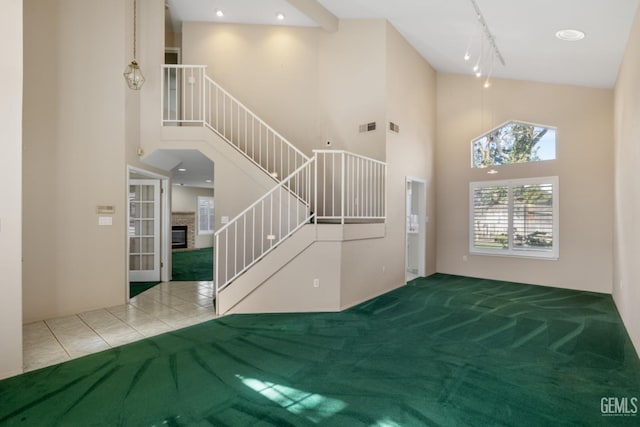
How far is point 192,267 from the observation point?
8000 mm

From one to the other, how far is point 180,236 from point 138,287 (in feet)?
20.7

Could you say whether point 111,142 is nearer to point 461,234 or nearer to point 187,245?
point 461,234

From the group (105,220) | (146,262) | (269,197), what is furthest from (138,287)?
(269,197)

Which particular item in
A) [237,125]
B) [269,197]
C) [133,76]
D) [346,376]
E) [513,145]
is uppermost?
[133,76]

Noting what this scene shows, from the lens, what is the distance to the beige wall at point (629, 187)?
3.29 meters

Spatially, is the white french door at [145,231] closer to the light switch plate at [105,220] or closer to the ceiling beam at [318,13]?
the light switch plate at [105,220]

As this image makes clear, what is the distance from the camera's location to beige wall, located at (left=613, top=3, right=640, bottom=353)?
10.8 feet

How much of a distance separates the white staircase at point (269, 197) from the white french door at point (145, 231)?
1.61m

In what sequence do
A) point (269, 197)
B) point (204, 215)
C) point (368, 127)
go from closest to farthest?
point (269, 197) → point (368, 127) → point (204, 215)

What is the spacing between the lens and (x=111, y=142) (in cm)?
463

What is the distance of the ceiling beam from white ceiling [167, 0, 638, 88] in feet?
0.32

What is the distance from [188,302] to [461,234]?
580 centimetres

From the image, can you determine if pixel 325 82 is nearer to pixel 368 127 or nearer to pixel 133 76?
pixel 368 127

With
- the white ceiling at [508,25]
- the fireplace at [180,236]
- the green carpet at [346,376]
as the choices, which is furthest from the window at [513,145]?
the fireplace at [180,236]
